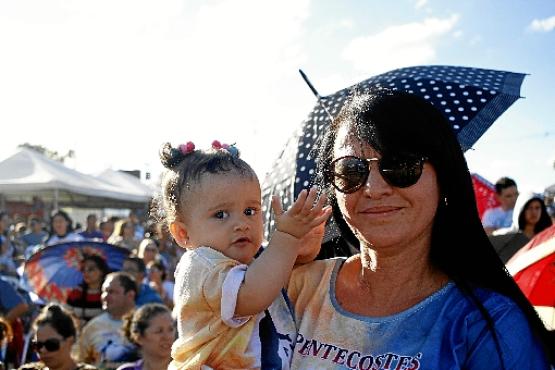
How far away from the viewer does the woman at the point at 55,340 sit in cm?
476

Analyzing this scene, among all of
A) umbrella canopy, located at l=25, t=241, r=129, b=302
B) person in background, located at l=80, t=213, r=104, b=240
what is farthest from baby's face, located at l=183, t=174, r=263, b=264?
person in background, located at l=80, t=213, r=104, b=240

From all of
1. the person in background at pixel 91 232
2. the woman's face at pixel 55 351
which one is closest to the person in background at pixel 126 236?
the person in background at pixel 91 232

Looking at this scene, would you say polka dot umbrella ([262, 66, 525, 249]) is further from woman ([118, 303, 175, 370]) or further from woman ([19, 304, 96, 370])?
woman ([19, 304, 96, 370])

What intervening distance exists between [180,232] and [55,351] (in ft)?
9.58

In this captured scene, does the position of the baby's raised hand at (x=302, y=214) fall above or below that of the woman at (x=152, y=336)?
above

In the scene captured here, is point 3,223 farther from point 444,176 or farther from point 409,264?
point 444,176

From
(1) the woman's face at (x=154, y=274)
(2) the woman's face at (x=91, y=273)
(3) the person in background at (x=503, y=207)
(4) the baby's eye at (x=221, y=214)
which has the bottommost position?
(1) the woman's face at (x=154, y=274)

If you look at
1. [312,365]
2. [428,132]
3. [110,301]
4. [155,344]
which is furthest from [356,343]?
[110,301]

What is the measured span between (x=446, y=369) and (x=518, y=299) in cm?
28

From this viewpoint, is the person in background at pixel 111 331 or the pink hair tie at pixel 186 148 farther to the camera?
the person in background at pixel 111 331

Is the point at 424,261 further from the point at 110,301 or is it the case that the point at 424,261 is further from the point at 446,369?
the point at 110,301

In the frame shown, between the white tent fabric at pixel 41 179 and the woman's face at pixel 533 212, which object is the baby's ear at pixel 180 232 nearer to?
the woman's face at pixel 533 212

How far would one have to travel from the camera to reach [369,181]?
6.21ft

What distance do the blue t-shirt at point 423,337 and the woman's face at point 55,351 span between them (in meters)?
3.26
